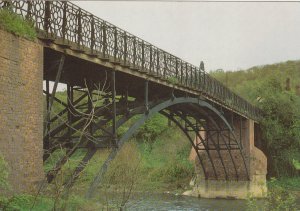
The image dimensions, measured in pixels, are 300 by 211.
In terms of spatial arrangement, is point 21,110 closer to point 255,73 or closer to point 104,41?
point 104,41

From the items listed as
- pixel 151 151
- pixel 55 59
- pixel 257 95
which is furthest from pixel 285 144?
pixel 55 59

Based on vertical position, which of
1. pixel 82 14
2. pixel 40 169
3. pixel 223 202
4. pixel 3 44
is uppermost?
pixel 82 14

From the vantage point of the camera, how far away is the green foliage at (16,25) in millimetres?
8945

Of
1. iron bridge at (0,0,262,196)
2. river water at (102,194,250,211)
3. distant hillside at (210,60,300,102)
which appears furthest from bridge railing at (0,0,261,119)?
distant hillside at (210,60,300,102)

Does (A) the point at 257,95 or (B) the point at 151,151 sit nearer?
(A) the point at 257,95

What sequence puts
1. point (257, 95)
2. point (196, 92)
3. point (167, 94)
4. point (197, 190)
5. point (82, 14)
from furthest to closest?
point (257, 95) → point (197, 190) → point (196, 92) → point (167, 94) → point (82, 14)

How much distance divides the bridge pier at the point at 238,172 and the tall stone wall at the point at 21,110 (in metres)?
21.5

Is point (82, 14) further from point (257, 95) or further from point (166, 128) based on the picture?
point (166, 128)

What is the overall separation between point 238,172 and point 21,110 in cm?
2369

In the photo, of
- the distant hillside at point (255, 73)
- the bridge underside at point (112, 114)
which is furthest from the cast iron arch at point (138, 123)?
the distant hillside at point (255, 73)

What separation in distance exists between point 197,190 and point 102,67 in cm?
2012

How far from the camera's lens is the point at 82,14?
12430 mm

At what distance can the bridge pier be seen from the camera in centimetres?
3056

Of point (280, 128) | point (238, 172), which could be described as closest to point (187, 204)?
point (238, 172)
